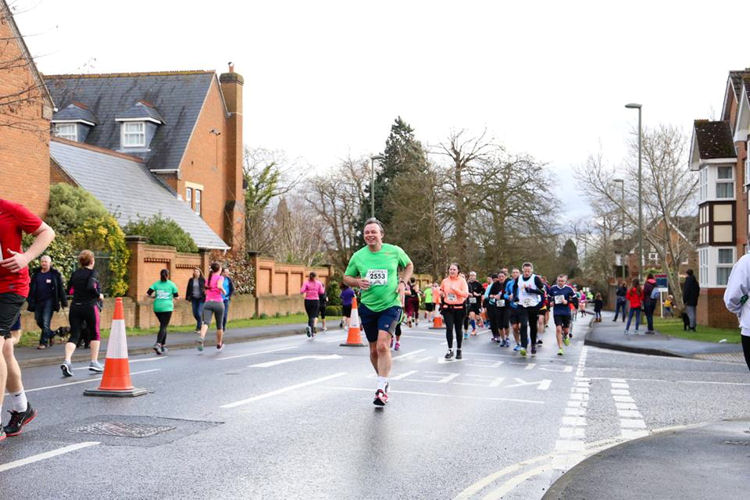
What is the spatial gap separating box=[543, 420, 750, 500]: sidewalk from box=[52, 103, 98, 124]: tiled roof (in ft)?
141

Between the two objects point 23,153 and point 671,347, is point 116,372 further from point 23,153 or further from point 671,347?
point 23,153

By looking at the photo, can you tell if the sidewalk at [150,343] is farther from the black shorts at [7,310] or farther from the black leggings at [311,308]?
the black shorts at [7,310]

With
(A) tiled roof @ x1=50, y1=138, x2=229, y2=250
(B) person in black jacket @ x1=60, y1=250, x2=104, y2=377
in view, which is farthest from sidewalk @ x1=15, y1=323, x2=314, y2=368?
(A) tiled roof @ x1=50, y1=138, x2=229, y2=250

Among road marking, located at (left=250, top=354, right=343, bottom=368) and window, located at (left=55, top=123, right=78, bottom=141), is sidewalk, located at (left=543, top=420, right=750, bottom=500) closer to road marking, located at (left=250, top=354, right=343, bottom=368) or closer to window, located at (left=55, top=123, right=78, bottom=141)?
road marking, located at (left=250, top=354, right=343, bottom=368)

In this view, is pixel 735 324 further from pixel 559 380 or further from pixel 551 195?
pixel 559 380

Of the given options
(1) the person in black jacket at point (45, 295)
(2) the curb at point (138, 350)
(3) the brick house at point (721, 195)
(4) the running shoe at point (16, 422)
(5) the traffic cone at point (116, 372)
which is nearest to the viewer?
(4) the running shoe at point (16, 422)

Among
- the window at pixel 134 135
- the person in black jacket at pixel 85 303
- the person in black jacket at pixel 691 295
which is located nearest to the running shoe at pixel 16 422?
the person in black jacket at pixel 85 303

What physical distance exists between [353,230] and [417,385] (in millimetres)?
57860

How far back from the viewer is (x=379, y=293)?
32.1 ft

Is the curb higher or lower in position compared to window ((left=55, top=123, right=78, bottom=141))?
lower

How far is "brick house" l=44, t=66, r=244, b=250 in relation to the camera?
1633 inches

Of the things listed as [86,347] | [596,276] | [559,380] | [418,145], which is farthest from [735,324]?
[596,276]

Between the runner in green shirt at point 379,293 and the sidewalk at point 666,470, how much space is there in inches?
123

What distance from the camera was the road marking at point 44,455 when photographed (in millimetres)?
6152
